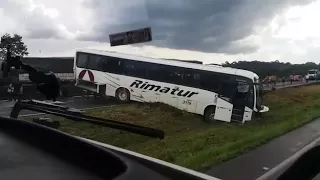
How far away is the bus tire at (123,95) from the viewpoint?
2044cm

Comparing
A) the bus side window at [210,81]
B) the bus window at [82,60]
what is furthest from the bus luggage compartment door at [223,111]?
the bus window at [82,60]

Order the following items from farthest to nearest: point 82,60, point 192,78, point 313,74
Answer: point 313,74 → point 82,60 → point 192,78

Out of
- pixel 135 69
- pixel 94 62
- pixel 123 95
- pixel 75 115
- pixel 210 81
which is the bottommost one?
pixel 123 95

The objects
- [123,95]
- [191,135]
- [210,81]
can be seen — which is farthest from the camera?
[123,95]

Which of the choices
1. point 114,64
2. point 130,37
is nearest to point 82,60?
point 114,64

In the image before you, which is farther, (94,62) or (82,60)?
(94,62)

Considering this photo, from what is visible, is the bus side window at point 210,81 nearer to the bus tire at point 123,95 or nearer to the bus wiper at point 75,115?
the bus tire at point 123,95

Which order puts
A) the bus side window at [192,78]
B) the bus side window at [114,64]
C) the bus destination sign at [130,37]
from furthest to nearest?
Answer: the bus side window at [114,64], the bus side window at [192,78], the bus destination sign at [130,37]

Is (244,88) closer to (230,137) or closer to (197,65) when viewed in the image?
(197,65)

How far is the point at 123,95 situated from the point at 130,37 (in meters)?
15.8

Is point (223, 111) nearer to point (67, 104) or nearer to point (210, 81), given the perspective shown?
point (210, 81)

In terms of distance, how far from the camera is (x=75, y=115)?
2588 mm

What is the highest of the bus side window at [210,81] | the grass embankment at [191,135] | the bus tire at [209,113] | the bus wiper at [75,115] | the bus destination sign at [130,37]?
the bus destination sign at [130,37]

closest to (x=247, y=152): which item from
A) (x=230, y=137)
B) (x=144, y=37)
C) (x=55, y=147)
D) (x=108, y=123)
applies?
(x=230, y=137)
